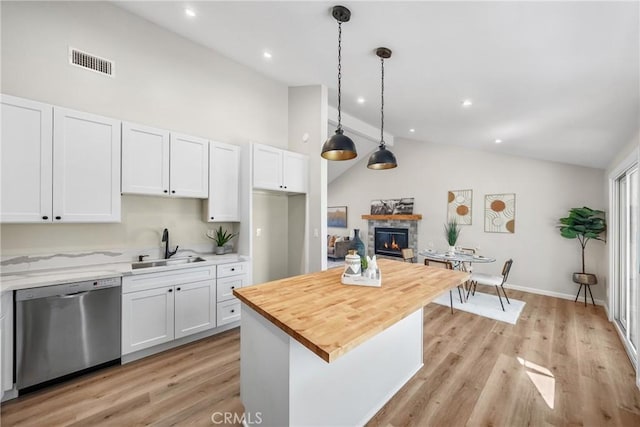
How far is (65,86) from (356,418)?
3772 millimetres

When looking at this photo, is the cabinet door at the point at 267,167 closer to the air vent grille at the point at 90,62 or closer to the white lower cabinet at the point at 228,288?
the white lower cabinet at the point at 228,288

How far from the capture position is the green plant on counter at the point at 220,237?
11.1 ft

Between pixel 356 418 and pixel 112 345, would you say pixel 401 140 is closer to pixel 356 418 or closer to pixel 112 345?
pixel 356 418

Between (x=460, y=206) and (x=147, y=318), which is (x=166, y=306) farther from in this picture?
(x=460, y=206)

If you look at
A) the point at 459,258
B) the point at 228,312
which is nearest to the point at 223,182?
the point at 228,312

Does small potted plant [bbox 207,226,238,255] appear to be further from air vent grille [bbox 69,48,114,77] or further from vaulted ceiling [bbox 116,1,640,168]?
vaulted ceiling [bbox 116,1,640,168]

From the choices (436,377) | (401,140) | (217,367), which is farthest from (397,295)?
(401,140)

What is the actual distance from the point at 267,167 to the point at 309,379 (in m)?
2.65

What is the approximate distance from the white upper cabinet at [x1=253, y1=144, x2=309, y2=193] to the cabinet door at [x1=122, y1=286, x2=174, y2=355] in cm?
162

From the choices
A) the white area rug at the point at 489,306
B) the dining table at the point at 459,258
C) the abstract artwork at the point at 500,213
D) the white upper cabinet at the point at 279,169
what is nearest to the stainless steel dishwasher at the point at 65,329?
the white upper cabinet at the point at 279,169

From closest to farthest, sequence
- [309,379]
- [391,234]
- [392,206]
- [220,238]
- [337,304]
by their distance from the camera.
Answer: [309,379] → [337,304] → [220,238] → [392,206] → [391,234]

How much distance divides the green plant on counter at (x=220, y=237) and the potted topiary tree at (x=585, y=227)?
532 cm

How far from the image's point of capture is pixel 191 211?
325 centimetres

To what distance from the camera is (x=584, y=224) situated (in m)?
4.05
